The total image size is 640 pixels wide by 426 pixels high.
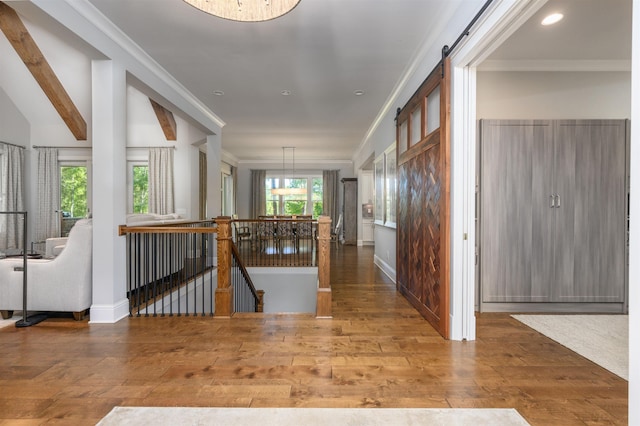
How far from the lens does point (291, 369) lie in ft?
6.89

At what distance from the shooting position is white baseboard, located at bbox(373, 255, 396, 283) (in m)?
4.79

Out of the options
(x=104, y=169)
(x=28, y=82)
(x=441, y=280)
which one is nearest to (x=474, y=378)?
(x=441, y=280)

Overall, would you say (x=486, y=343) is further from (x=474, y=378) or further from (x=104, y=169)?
(x=104, y=169)

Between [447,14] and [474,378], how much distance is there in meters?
2.80

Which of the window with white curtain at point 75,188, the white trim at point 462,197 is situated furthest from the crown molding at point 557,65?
the window with white curtain at point 75,188

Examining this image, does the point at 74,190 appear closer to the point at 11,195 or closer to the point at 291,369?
the point at 11,195

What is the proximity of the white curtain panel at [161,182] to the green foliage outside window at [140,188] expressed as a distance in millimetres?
456

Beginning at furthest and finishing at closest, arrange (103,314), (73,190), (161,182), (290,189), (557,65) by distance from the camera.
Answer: (290,189) < (73,190) < (161,182) < (557,65) < (103,314)

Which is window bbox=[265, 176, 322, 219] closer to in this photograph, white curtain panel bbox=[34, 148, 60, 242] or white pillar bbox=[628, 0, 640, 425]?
white curtain panel bbox=[34, 148, 60, 242]

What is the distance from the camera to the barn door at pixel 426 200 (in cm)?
265

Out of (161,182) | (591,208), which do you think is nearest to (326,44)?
(591,208)

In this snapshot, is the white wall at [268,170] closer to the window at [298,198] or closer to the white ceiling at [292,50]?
the window at [298,198]

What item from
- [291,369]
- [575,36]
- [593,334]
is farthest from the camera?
[575,36]

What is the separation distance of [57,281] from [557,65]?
5.55 m
